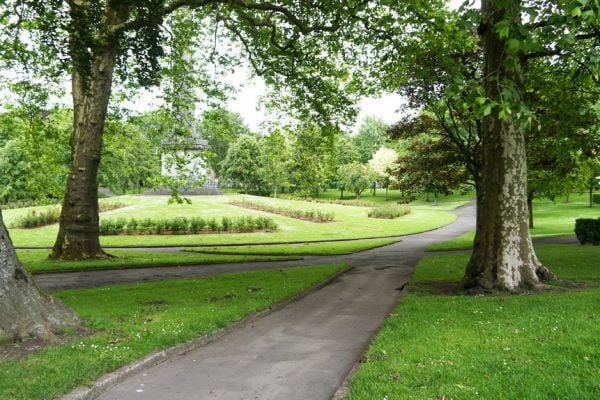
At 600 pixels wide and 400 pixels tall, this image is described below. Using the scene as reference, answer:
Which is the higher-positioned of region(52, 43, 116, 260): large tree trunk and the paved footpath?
region(52, 43, 116, 260): large tree trunk

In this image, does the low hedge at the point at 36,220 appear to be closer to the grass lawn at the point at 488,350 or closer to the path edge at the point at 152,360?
the path edge at the point at 152,360

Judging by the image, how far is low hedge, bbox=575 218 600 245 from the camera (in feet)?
73.7

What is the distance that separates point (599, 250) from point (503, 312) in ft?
46.3

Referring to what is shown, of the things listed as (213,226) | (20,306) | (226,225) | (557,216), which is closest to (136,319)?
(20,306)

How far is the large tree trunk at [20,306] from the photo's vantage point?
21.7 ft

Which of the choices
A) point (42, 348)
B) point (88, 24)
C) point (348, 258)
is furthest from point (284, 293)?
point (348, 258)

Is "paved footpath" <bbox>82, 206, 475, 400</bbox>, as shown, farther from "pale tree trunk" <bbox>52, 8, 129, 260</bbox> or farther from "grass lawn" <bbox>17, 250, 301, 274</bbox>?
"pale tree trunk" <bbox>52, 8, 129, 260</bbox>

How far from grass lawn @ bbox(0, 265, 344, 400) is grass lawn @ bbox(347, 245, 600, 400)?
3039 millimetres

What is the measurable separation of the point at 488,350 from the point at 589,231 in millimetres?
20369

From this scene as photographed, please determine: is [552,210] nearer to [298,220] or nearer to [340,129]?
[298,220]

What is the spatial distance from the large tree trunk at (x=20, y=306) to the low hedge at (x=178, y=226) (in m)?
24.5

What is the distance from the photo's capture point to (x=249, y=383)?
18.4ft

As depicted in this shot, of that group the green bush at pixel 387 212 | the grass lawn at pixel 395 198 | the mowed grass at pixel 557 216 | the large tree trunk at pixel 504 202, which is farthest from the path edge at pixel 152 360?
the grass lawn at pixel 395 198

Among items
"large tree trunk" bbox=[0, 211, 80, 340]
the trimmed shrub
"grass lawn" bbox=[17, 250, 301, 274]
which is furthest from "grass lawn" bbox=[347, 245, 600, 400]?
the trimmed shrub
